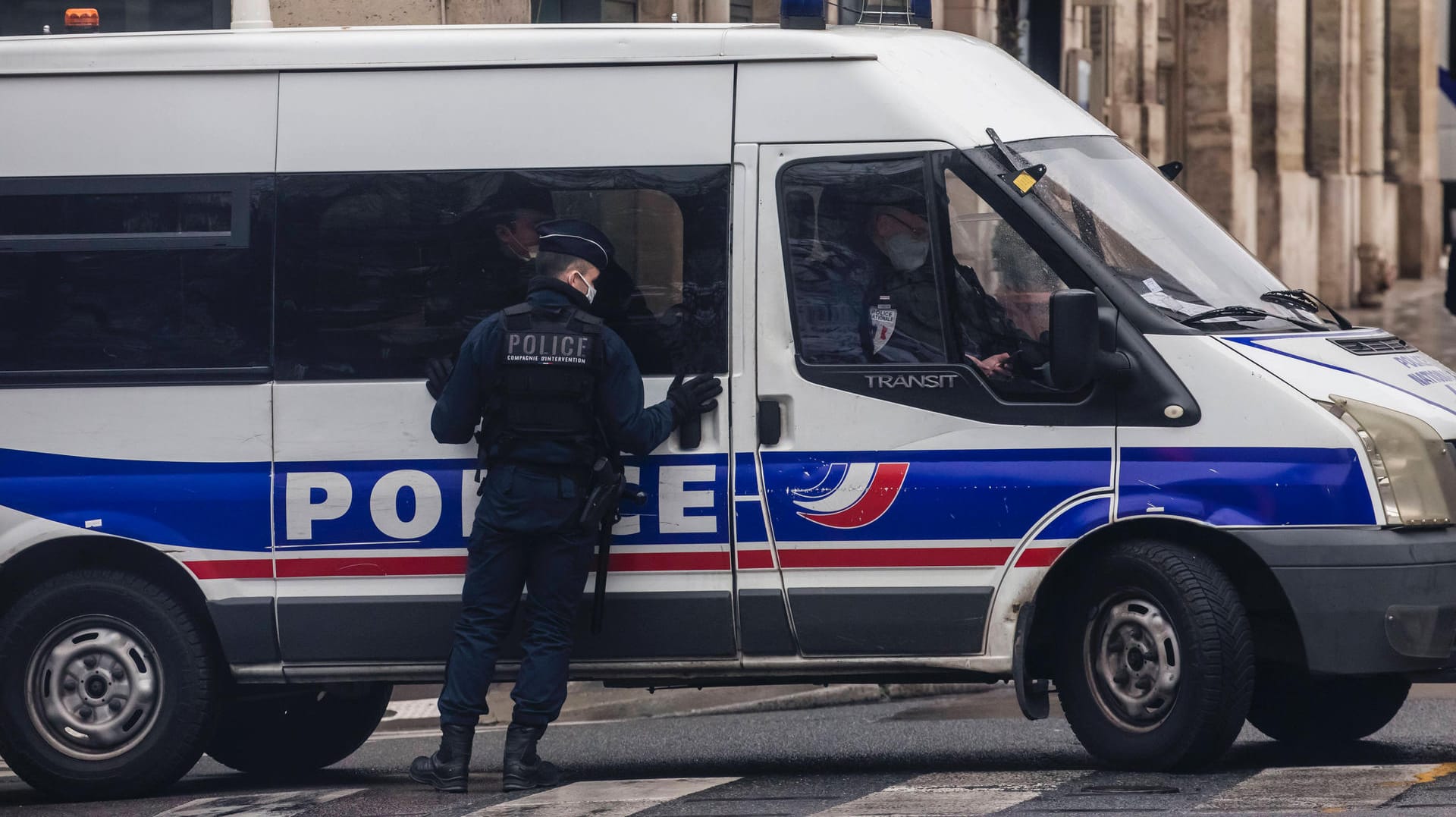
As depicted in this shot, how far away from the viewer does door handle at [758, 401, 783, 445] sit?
23.1 feet

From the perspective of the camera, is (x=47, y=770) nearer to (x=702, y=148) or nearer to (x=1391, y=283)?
(x=702, y=148)

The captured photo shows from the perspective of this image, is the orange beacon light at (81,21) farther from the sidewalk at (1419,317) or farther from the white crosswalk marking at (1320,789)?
the sidewalk at (1419,317)

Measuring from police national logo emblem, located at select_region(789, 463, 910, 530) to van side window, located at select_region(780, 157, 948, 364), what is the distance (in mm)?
333

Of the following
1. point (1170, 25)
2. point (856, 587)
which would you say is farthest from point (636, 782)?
point (1170, 25)

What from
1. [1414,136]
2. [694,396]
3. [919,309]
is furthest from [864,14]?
[1414,136]

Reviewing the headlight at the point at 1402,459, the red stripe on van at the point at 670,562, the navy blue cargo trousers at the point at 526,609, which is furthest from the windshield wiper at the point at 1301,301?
the navy blue cargo trousers at the point at 526,609

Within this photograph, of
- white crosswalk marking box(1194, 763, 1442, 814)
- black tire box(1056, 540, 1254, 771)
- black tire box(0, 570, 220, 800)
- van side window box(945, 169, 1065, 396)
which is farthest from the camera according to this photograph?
black tire box(0, 570, 220, 800)

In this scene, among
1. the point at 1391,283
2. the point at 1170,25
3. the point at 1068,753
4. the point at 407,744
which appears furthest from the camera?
the point at 1391,283

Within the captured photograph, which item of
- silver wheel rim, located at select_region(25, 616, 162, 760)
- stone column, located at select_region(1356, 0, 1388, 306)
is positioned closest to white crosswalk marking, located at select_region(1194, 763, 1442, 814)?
silver wheel rim, located at select_region(25, 616, 162, 760)

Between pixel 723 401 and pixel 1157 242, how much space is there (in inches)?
56.7

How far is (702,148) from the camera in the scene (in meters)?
7.14

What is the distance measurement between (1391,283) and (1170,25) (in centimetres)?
936

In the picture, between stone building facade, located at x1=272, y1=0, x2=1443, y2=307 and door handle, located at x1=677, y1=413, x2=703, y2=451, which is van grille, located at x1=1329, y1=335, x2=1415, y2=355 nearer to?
door handle, located at x1=677, y1=413, x2=703, y2=451

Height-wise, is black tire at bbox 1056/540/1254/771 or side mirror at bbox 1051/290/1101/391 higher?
side mirror at bbox 1051/290/1101/391
